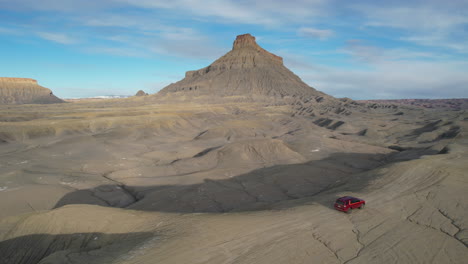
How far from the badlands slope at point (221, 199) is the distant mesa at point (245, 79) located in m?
82.8

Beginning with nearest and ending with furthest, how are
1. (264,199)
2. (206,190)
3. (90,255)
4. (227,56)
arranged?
1. (90,255)
2. (264,199)
3. (206,190)
4. (227,56)

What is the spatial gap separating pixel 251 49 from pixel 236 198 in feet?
506

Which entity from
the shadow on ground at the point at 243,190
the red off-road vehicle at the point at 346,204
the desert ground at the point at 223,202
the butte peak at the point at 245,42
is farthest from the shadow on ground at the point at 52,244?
the butte peak at the point at 245,42

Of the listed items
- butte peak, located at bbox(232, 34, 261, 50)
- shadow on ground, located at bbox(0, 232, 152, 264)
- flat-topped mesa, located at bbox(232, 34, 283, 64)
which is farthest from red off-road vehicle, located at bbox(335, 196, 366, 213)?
butte peak, located at bbox(232, 34, 261, 50)

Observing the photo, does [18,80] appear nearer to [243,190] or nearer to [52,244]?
[243,190]

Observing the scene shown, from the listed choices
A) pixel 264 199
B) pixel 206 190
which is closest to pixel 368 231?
pixel 264 199

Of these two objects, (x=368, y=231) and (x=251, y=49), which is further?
(x=251, y=49)

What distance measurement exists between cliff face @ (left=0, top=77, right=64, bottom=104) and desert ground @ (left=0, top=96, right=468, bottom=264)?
130132mm

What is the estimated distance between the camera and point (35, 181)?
24.4 metres

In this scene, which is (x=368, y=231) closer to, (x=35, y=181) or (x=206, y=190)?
(x=206, y=190)

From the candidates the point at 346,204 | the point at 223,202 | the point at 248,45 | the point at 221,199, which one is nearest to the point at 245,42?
the point at 248,45

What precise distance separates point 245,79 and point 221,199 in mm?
127268

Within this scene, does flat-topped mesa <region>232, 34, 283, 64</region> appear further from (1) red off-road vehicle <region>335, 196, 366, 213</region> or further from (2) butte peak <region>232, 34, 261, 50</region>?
(1) red off-road vehicle <region>335, 196, 366, 213</region>

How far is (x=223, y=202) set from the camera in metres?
21.1
